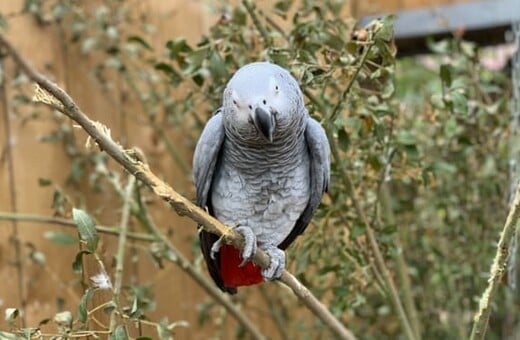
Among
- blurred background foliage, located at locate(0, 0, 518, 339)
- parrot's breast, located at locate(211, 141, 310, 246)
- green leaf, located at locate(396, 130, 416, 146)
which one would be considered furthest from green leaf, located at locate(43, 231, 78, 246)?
green leaf, located at locate(396, 130, 416, 146)

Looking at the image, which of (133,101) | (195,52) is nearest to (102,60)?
(133,101)

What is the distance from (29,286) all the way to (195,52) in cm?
61

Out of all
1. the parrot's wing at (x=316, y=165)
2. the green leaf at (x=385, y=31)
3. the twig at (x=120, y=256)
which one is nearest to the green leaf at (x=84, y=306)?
the twig at (x=120, y=256)

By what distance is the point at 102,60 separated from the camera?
1404mm

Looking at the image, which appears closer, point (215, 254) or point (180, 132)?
point (215, 254)

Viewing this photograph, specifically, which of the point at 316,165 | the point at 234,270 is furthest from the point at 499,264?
the point at 234,270

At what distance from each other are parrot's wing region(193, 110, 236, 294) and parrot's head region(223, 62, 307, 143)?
80mm

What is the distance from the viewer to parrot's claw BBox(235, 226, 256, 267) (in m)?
0.67

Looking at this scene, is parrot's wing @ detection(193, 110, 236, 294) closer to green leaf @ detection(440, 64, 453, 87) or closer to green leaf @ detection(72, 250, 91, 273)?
green leaf @ detection(72, 250, 91, 273)

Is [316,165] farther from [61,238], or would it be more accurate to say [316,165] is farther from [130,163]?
[61,238]

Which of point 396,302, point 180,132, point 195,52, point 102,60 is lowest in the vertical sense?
point 396,302

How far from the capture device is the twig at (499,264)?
599 mm

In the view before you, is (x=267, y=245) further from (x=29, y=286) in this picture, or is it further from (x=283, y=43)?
(x=29, y=286)

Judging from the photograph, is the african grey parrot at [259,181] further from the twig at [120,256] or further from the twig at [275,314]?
the twig at [275,314]
